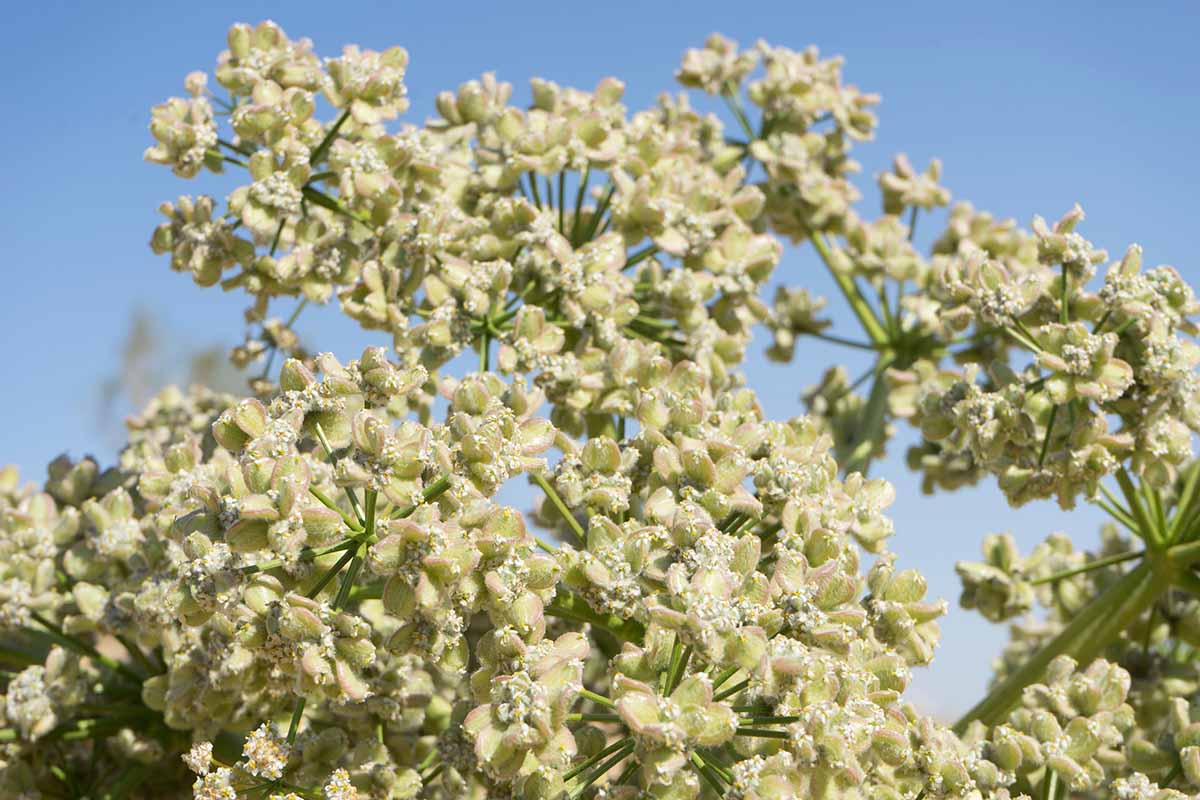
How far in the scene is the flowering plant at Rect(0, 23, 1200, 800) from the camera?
2.17 metres

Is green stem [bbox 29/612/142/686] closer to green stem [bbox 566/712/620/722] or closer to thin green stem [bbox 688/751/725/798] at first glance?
green stem [bbox 566/712/620/722]

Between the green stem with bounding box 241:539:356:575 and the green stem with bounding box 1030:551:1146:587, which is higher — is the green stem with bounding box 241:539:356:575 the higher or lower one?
the lower one

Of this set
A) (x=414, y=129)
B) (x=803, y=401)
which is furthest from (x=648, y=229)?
(x=803, y=401)

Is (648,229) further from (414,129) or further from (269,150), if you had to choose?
(269,150)

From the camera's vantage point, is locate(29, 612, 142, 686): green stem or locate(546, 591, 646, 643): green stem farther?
locate(29, 612, 142, 686): green stem

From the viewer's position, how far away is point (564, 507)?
2727 mm

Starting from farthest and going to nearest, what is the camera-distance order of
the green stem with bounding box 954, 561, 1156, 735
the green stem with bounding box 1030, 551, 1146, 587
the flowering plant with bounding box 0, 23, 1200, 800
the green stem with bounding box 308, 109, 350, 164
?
the green stem with bounding box 1030, 551, 1146, 587 < the green stem with bounding box 954, 561, 1156, 735 < the green stem with bounding box 308, 109, 350, 164 < the flowering plant with bounding box 0, 23, 1200, 800

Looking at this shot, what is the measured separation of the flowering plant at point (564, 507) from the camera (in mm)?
2172

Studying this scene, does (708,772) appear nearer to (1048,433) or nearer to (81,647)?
(1048,433)

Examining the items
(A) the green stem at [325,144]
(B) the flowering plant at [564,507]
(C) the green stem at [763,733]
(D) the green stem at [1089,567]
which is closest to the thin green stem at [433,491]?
(B) the flowering plant at [564,507]

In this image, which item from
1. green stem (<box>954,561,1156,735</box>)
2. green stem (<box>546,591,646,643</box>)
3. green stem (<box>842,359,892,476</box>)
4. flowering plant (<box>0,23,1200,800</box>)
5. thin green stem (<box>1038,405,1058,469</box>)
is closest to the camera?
flowering plant (<box>0,23,1200,800</box>)

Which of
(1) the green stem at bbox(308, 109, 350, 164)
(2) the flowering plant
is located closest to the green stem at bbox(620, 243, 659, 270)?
(2) the flowering plant

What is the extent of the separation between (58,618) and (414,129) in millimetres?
1770

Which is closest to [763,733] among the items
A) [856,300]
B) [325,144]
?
[325,144]
